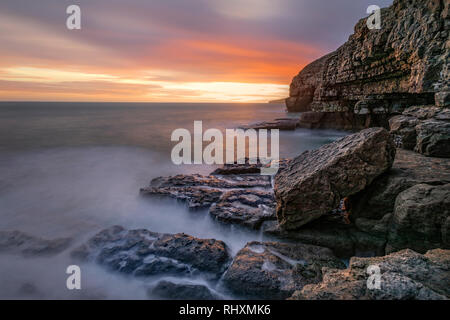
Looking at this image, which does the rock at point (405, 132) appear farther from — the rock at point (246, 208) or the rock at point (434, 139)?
the rock at point (246, 208)

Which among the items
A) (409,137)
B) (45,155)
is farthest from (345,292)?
(45,155)

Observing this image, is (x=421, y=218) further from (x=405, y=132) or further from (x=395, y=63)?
(x=395, y=63)

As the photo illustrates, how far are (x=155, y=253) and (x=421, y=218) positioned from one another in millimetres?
4295

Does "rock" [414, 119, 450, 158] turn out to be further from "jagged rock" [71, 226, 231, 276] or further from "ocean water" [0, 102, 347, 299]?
"jagged rock" [71, 226, 231, 276]

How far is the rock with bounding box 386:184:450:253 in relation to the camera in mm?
3139

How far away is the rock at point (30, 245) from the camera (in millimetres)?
4891

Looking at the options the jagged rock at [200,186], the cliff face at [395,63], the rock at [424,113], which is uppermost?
the cliff face at [395,63]

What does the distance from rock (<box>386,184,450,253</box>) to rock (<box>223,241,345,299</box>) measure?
3.34 ft

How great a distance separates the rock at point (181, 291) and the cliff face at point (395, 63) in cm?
771

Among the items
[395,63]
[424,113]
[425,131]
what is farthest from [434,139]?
[395,63]

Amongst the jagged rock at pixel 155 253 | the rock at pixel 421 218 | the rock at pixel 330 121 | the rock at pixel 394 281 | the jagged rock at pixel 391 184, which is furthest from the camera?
the rock at pixel 330 121

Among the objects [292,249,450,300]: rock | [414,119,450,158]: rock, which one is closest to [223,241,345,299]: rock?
[292,249,450,300]: rock

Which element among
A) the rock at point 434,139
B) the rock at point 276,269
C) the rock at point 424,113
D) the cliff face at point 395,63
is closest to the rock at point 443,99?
the cliff face at point 395,63
